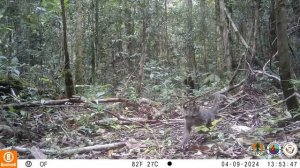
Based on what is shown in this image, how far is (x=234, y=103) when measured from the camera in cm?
555

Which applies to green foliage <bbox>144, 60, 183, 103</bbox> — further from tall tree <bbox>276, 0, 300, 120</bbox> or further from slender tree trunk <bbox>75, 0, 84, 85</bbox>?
tall tree <bbox>276, 0, 300, 120</bbox>

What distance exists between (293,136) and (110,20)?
823 cm

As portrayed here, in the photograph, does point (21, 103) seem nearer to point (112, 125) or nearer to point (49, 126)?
point (49, 126)

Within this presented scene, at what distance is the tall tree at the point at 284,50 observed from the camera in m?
3.32

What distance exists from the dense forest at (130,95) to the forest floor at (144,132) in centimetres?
1

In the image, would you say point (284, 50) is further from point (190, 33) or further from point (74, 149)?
point (190, 33)

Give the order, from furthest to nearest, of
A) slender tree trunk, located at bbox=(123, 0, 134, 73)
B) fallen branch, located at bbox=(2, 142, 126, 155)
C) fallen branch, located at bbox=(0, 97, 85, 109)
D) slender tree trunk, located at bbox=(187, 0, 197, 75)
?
1. slender tree trunk, located at bbox=(187, 0, 197, 75)
2. slender tree trunk, located at bbox=(123, 0, 134, 73)
3. fallen branch, located at bbox=(0, 97, 85, 109)
4. fallen branch, located at bbox=(2, 142, 126, 155)

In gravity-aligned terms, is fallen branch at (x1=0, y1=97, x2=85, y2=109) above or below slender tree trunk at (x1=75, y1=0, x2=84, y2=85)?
below

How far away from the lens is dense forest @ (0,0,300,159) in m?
3.50

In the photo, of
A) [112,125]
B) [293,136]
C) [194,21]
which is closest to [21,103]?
[112,125]

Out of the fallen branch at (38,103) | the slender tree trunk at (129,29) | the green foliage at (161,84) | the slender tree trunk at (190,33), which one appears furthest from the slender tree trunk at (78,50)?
the slender tree trunk at (190,33)

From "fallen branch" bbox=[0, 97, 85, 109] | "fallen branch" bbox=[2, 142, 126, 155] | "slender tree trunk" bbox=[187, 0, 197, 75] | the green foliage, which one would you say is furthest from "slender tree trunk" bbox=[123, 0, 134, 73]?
"fallen branch" bbox=[2, 142, 126, 155]

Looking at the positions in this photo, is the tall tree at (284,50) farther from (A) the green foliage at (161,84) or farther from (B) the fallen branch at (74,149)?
(A) the green foliage at (161,84)

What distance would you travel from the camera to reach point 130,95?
6.97 metres
